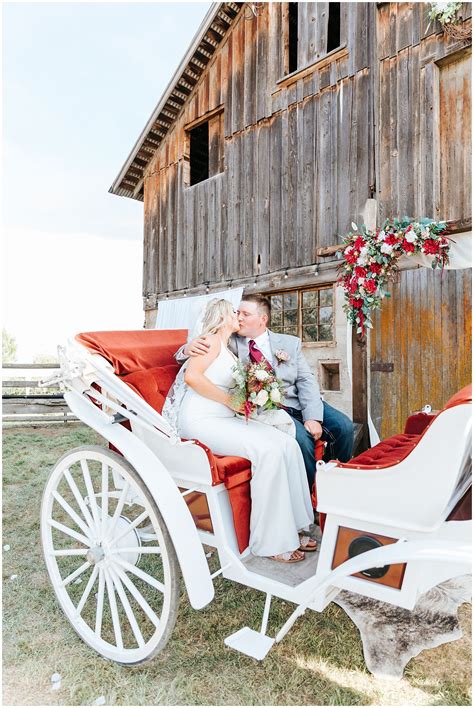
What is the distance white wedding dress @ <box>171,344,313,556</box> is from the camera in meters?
2.10

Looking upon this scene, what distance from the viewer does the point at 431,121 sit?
5.27 m

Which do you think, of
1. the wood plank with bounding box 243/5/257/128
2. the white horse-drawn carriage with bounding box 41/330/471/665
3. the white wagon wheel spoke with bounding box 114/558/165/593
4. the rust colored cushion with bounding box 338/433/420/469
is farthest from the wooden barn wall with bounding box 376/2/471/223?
the white wagon wheel spoke with bounding box 114/558/165/593

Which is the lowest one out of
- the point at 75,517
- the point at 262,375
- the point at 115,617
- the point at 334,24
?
the point at 115,617

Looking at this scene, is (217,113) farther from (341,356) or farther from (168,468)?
(168,468)

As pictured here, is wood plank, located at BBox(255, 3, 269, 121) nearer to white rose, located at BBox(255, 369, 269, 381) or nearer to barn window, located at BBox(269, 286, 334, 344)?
barn window, located at BBox(269, 286, 334, 344)

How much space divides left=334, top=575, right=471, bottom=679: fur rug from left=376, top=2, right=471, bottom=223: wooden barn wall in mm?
4110

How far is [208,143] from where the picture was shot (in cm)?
912

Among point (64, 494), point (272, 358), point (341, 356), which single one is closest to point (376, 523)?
point (272, 358)

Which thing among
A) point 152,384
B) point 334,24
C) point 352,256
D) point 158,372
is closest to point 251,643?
point 152,384

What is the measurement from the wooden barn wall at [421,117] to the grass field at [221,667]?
14.7 feet

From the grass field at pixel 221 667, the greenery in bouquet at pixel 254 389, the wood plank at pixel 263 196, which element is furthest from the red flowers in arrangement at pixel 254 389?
the wood plank at pixel 263 196

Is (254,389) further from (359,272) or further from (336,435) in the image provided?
(359,272)

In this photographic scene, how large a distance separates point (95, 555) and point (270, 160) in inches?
258

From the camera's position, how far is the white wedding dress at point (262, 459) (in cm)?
210
